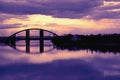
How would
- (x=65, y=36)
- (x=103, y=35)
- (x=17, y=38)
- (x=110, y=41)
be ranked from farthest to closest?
1. (x=17, y=38)
2. (x=65, y=36)
3. (x=103, y=35)
4. (x=110, y=41)

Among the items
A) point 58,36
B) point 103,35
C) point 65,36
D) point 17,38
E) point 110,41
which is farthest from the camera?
point 17,38

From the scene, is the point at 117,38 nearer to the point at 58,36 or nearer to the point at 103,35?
the point at 103,35

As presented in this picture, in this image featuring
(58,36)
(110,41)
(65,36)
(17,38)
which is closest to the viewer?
(110,41)

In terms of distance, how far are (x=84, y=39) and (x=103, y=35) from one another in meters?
5.09

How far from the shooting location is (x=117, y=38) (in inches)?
4301

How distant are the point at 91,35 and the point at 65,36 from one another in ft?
37.3

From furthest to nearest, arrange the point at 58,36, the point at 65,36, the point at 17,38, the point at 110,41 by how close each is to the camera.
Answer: the point at 17,38 → the point at 58,36 → the point at 65,36 → the point at 110,41

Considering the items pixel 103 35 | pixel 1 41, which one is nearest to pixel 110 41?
pixel 103 35

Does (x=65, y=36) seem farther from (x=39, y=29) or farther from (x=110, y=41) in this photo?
(x=110, y=41)

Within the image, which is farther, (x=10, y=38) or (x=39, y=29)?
(x=10, y=38)

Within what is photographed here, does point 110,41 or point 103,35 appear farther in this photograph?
point 103,35

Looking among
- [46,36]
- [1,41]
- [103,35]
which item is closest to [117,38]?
[103,35]

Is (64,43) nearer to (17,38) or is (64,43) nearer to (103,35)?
(103,35)

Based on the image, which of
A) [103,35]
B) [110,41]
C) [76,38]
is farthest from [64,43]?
[110,41]
